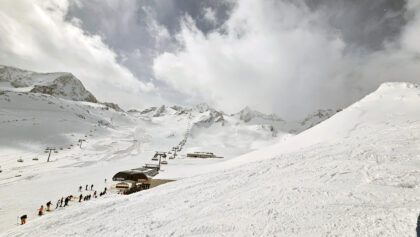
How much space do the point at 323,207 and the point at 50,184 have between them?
33.6 m

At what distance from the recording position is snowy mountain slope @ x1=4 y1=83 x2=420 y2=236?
5.47 m

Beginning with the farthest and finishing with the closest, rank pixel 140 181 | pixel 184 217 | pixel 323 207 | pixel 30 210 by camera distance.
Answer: pixel 140 181
pixel 30 210
pixel 184 217
pixel 323 207

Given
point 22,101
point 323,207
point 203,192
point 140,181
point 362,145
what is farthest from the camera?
point 22,101

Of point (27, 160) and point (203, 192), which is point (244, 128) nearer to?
point (27, 160)

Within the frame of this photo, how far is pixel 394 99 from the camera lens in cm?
1695

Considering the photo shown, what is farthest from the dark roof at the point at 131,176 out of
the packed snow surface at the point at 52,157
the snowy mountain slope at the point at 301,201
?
the snowy mountain slope at the point at 301,201

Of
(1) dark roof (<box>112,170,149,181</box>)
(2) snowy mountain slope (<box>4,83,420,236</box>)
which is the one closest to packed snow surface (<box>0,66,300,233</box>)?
(1) dark roof (<box>112,170,149,181</box>)

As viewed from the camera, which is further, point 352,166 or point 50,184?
point 50,184

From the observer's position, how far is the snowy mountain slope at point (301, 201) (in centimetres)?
547

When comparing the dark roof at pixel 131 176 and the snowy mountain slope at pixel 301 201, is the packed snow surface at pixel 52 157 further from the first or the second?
the snowy mountain slope at pixel 301 201

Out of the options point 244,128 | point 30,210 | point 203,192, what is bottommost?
point 30,210

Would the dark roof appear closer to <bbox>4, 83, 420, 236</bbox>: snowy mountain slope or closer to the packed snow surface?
the packed snow surface

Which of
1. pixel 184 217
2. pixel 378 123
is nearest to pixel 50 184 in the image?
pixel 184 217

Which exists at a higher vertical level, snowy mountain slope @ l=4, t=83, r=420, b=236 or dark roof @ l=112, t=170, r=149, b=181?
snowy mountain slope @ l=4, t=83, r=420, b=236
